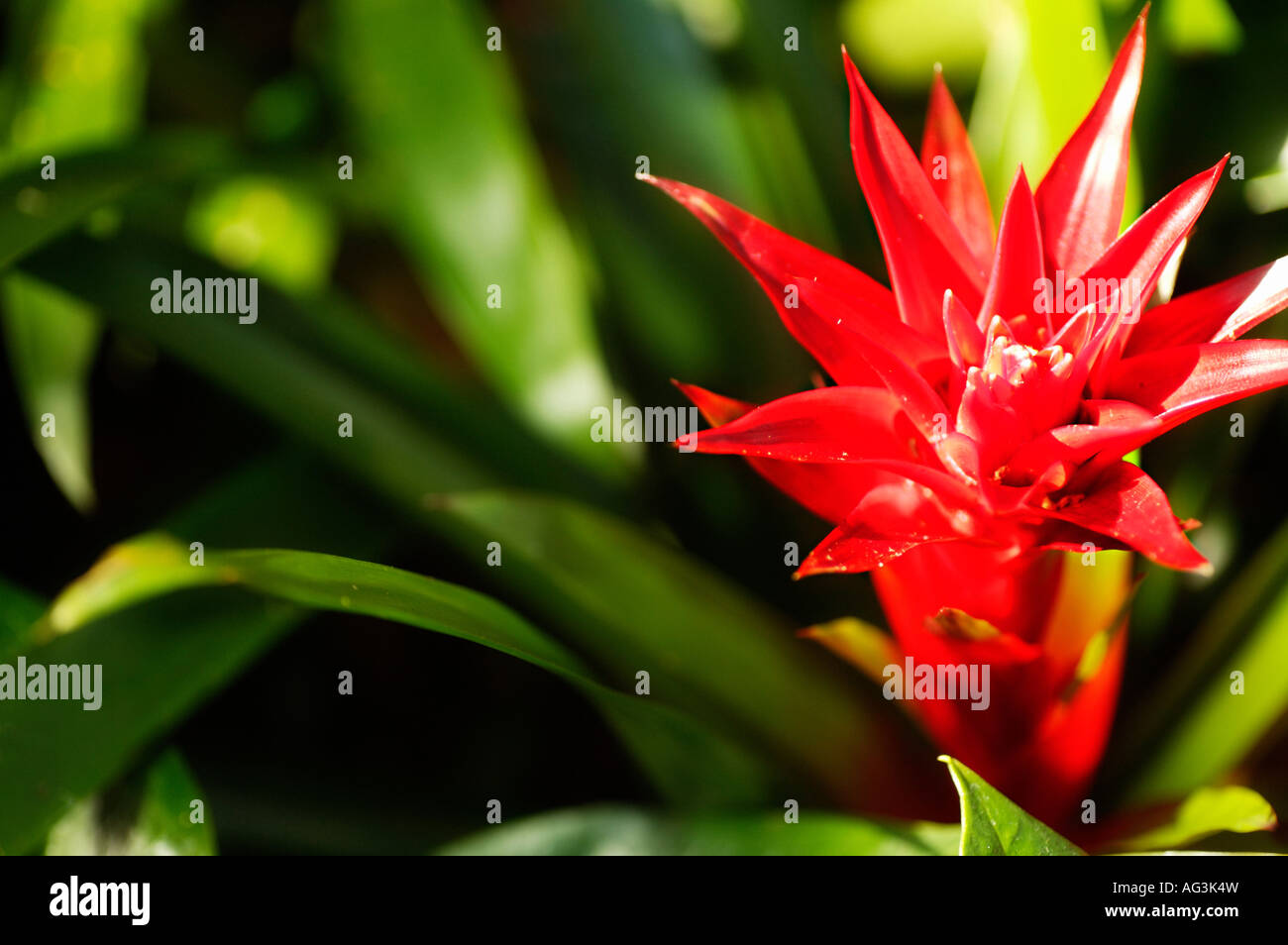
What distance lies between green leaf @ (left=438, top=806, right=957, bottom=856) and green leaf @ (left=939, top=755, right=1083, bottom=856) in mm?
148

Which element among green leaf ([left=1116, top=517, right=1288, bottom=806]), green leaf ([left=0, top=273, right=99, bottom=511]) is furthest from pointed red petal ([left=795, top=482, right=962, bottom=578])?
green leaf ([left=0, top=273, right=99, bottom=511])

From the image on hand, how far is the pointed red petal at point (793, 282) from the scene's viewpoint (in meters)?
0.88

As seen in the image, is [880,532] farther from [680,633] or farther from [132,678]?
[132,678]

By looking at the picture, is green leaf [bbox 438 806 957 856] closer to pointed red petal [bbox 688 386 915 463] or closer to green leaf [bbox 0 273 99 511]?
pointed red petal [bbox 688 386 915 463]

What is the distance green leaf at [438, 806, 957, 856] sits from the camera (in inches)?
42.9

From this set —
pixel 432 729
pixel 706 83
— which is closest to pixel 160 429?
pixel 432 729

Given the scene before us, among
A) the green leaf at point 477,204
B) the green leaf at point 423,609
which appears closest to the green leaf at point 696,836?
the green leaf at point 423,609

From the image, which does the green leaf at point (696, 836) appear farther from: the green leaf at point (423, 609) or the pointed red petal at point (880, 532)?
the pointed red petal at point (880, 532)

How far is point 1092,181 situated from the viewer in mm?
952

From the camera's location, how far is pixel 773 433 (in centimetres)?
85

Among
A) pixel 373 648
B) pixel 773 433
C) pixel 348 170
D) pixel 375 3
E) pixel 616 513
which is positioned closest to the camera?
pixel 773 433

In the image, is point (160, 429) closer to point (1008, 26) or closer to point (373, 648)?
point (373, 648)
